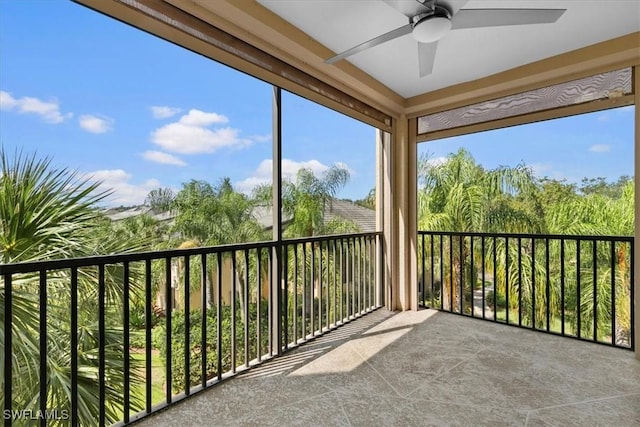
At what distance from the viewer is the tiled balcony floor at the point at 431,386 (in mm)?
1615

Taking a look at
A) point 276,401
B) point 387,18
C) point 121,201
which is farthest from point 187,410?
point 387,18

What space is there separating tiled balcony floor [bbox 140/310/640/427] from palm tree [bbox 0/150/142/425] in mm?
495

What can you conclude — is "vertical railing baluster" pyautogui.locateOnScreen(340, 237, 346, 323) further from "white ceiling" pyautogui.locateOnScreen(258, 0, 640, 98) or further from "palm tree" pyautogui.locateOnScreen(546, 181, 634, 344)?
"palm tree" pyautogui.locateOnScreen(546, 181, 634, 344)

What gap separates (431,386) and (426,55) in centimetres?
214

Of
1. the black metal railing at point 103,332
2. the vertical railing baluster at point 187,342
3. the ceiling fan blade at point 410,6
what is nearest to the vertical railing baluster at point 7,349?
the black metal railing at point 103,332

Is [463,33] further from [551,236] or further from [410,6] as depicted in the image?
[551,236]

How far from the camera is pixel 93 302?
1869mm

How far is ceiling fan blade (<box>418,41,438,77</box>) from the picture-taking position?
196cm

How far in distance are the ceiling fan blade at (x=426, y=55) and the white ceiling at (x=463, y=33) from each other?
0.82 ft

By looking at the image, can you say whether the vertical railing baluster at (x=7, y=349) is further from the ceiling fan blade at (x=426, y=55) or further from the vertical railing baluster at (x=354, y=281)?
the vertical railing baluster at (x=354, y=281)

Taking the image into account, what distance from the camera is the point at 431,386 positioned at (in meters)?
1.92

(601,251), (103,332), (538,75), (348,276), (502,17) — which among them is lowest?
(348,276)

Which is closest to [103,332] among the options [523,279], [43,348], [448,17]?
[43,348]

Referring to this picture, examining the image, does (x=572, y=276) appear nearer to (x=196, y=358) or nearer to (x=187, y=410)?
(x=187, y=410)
